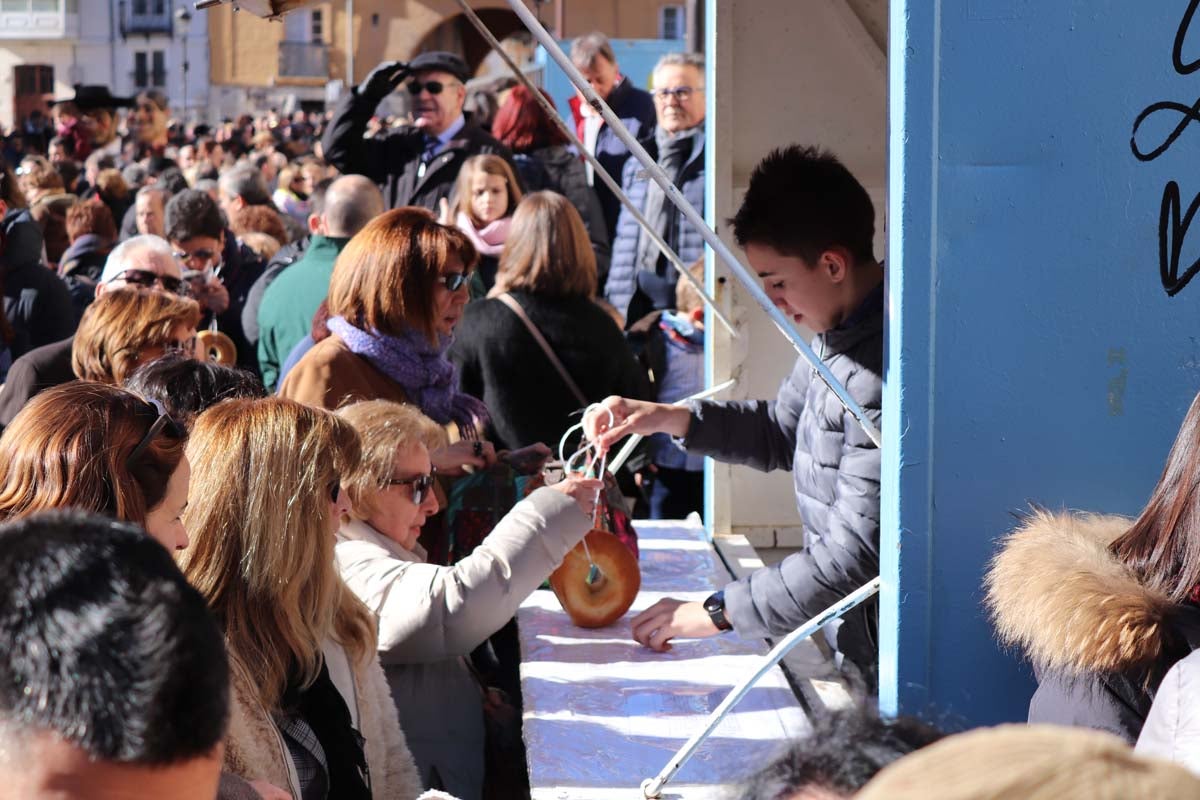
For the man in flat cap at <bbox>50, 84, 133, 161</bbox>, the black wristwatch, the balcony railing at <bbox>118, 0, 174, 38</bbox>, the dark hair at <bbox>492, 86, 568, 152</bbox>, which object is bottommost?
the black wristwatch

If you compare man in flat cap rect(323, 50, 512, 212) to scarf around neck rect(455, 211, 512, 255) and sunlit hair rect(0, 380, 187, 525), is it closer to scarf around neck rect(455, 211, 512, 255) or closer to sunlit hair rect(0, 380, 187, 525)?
scarf around neck rect(455, 211, 512, 255)

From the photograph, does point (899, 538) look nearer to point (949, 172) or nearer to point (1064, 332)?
point (1064, 332)

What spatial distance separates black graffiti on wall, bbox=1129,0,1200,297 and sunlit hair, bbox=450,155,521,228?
363 cm

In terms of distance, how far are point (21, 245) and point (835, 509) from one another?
139 inches

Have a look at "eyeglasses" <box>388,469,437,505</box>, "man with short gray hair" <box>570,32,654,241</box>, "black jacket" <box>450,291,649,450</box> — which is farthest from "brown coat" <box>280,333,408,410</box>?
"man with short gray hair" <box>570,32,654,241</box>

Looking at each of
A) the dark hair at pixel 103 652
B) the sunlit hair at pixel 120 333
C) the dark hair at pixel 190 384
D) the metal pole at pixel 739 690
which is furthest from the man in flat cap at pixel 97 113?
the dark hair at pixel 103 652

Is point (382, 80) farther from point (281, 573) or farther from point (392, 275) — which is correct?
point (281, 573)

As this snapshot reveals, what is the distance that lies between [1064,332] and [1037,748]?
140 cm

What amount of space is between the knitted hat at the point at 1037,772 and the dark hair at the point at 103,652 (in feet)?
1.76

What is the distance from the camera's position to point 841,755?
0.90 metres

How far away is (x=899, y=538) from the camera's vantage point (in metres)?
1.96

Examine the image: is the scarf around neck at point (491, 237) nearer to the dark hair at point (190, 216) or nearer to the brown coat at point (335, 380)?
the dark hair at point (190, 216)

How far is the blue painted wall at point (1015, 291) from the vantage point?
1864 mm

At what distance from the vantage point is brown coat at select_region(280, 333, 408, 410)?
3105 millimetres
